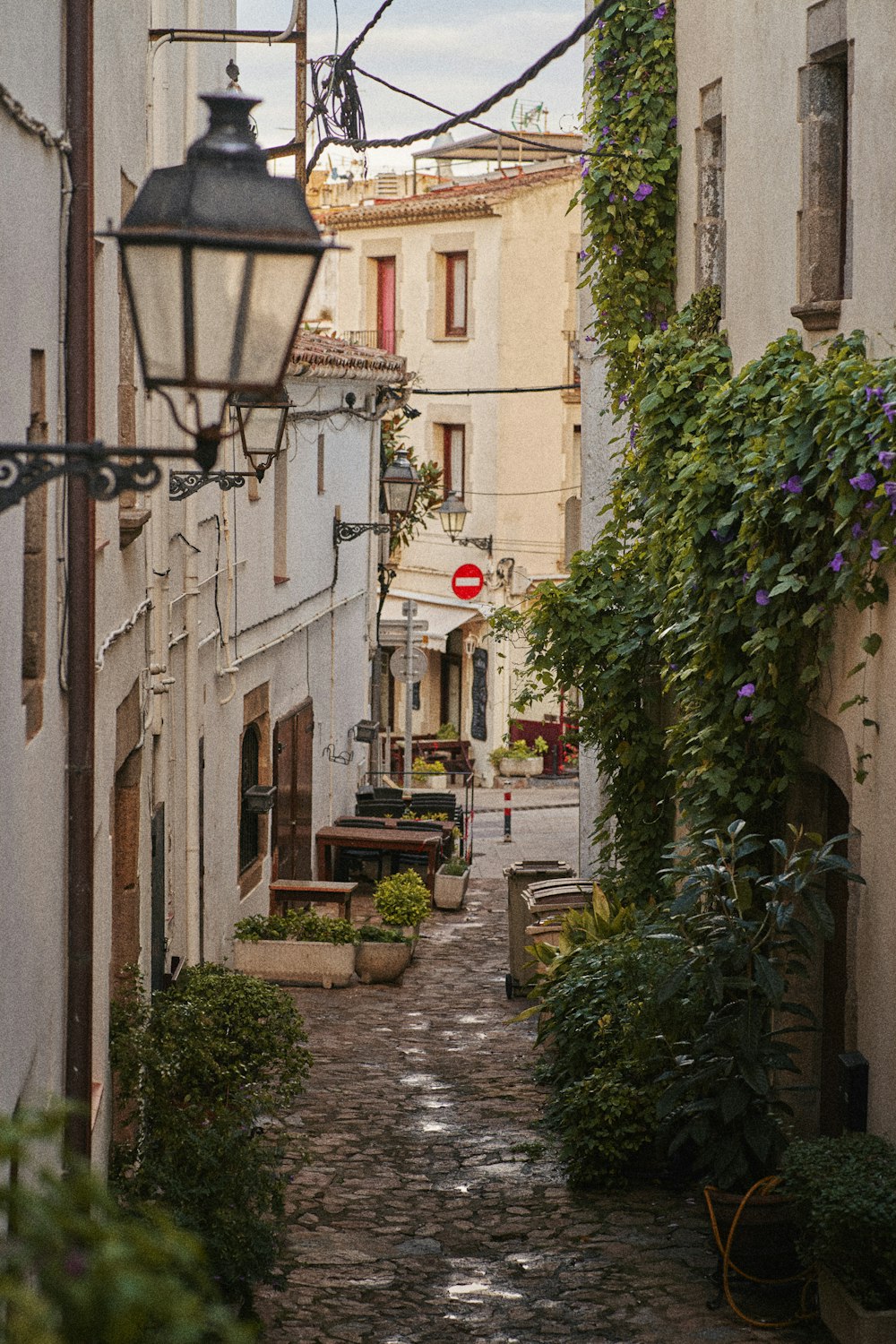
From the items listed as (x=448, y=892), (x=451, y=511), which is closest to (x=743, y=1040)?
(x=448, y=892)

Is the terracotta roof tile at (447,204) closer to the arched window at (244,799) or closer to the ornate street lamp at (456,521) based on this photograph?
the ornate street lamp at (456,521)

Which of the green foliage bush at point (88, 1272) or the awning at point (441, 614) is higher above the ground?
the awning at point (441, 614)

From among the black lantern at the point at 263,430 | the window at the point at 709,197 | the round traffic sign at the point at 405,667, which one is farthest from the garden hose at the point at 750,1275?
the round traffic sign at the point at 405,667

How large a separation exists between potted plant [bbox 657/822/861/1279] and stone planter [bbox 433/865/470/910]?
34.6ft

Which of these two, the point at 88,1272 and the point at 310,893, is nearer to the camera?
the point at 88,1272

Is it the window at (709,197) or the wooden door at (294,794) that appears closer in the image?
the window at (709,197)

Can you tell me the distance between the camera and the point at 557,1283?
7.82m

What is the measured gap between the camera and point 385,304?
115 ft

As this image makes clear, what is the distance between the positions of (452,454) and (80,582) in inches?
1110

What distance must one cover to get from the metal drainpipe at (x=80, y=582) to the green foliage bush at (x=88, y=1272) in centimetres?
433

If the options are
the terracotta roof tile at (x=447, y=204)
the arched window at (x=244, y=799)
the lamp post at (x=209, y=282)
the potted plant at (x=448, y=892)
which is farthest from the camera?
the terracotta roof tile at (x=447, y=204)

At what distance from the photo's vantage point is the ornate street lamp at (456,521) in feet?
89.5

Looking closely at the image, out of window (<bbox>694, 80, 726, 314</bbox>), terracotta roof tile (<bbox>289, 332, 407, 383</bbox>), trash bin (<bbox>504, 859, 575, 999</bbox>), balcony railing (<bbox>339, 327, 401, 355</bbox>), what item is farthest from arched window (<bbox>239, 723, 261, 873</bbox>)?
balcony railing (<bbox>339, 327, 401, 355</bbox>)

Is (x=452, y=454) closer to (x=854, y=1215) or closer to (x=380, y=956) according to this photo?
(x=380, y=956)
